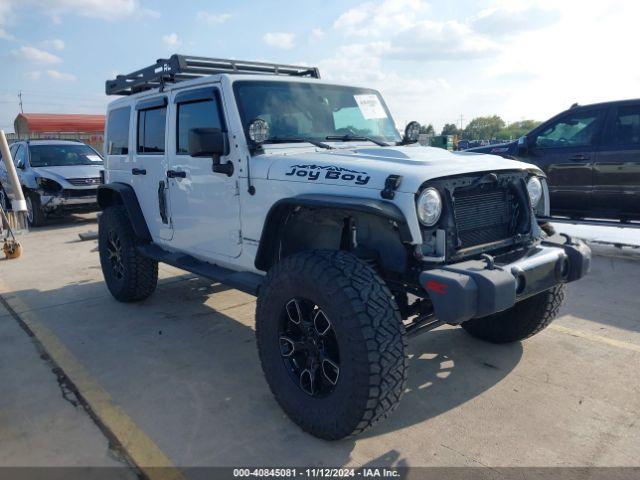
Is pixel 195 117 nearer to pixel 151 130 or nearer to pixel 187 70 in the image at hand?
pixel 187 70

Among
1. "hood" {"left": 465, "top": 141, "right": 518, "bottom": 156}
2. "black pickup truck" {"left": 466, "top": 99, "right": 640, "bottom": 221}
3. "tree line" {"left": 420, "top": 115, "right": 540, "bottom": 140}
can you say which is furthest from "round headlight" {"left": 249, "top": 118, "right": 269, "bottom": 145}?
"tree line" {"left": 420, "top": 115, "right": 540, "bottom": 140}

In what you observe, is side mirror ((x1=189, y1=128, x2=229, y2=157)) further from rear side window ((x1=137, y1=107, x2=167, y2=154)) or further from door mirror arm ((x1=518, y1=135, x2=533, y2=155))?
door mirror arm ((x1=518, y1=135, x2=533, y2=155))

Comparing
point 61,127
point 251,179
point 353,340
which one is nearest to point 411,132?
point 251,179

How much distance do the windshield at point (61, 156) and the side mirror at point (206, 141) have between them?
9234mm

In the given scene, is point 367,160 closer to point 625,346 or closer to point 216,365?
point 216,365

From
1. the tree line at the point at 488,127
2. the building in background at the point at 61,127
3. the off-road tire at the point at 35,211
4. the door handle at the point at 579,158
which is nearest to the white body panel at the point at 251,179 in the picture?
the door handle at the point at 579,158

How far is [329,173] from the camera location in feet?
10.3

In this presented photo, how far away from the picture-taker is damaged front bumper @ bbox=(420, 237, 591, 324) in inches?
102

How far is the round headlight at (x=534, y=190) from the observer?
11.8 ft

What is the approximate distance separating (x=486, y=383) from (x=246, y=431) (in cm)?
166

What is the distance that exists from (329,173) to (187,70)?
6.90 ft

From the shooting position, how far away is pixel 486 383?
140 inches

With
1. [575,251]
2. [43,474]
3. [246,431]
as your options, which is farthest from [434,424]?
[43,474]

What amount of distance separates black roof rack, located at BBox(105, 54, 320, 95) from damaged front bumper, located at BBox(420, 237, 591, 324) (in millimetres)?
2904
